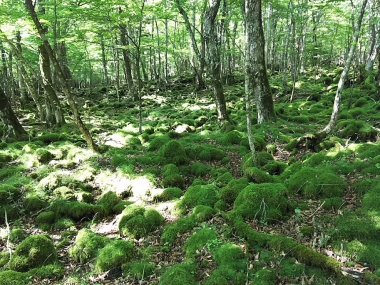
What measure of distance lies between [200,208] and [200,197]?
1.98 feet

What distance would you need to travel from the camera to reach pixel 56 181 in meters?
8.16

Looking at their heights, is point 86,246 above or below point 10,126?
below

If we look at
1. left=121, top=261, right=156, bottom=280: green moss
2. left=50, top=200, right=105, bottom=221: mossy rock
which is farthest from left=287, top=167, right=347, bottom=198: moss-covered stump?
left=50, top=200, right=105, bottom=221: mossy rock

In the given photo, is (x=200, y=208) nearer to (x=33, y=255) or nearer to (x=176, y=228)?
(x=176, y=228)

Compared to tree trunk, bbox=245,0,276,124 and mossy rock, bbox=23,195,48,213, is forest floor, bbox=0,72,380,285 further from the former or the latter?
tree trunk, bbox=245,0,276,124

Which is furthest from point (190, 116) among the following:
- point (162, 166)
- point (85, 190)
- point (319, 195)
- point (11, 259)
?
point (11, 259)

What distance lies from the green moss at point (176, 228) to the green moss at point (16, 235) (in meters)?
3.43

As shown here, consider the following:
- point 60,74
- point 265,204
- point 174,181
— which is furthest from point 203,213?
point 60,74

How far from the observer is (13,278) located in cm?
479

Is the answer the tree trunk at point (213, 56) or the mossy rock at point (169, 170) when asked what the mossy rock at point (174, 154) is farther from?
the tree trunk at point (213, 56)

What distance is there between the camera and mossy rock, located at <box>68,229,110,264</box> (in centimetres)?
556

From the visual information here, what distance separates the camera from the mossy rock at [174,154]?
9432mm

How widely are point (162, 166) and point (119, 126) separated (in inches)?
316

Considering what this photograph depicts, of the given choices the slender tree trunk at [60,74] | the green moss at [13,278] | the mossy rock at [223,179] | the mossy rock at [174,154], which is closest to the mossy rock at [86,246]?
the green moss at [13,278]
